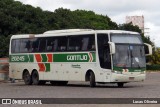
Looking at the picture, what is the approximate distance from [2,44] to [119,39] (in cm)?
2448

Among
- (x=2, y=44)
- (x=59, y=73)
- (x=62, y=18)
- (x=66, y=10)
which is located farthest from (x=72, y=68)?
(x=66, y=10)

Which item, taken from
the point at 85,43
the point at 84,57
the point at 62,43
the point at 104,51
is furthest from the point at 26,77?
the point at 104,51

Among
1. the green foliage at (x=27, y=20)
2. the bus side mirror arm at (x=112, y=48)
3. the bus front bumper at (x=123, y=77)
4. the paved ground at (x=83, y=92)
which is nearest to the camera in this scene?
the paved ground at (x=83, y=92)

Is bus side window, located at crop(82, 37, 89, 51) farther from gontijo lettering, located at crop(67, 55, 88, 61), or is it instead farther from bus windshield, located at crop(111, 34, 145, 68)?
bus windshield, located at crop(111, 34, 145, 68)

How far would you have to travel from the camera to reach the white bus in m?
30.2

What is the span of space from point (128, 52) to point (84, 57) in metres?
2.55

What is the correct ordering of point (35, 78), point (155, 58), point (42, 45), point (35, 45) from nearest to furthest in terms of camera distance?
point (42, 45) < point (35, 45) < point (35, 78) < point (155, 58)

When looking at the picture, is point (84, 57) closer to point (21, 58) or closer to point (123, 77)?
point (123, 77)

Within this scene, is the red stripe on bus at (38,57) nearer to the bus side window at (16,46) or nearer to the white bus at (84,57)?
the white bus at (84,57)

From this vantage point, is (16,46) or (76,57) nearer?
(76,57)

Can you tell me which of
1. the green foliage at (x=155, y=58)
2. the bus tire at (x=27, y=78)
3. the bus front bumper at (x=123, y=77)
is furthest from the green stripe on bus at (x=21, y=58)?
the green foliage at (x=155, y=58)

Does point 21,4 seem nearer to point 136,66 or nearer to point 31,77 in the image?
point 31,77

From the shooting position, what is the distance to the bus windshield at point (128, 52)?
30234 mm

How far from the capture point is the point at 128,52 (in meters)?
30.5
